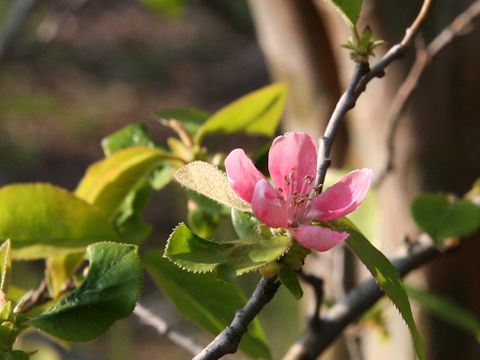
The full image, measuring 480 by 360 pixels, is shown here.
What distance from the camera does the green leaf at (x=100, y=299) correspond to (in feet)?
1.66

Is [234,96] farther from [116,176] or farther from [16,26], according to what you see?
[116,176]

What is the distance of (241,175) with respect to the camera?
1.62 ft

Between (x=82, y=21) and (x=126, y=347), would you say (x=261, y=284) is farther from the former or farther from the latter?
(x=82, y=21)

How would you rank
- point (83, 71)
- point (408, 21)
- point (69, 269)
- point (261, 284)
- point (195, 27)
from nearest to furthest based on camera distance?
1. point (261, 284)
2. point (69, 269)
3. point (408, 21)
4. point (83, 71)
5. point (195, 27)

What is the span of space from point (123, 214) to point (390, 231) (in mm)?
658

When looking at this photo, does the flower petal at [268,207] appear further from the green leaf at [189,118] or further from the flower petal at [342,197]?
the green leaf at [189,118]

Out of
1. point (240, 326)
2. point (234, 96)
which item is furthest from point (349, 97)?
point (234, 96)

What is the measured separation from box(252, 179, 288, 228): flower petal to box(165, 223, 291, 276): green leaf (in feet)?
0.04

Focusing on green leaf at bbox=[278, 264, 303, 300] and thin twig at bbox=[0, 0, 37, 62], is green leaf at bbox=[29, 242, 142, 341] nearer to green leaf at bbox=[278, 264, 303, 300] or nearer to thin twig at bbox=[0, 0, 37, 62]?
green leaf at bbox=[278, 264, 303, 300]

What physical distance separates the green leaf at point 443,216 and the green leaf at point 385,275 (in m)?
0.35

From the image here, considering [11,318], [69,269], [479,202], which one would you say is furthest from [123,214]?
[479,202]

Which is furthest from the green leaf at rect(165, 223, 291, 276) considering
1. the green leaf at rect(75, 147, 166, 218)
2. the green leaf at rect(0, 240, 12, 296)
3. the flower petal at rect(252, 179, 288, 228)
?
the green leaf at rect(75, 147, 166, 218)

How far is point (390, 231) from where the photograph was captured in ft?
4.33

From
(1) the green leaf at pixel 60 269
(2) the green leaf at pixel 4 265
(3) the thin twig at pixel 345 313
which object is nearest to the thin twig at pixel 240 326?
(2) the green leaf at pixel 4 265
